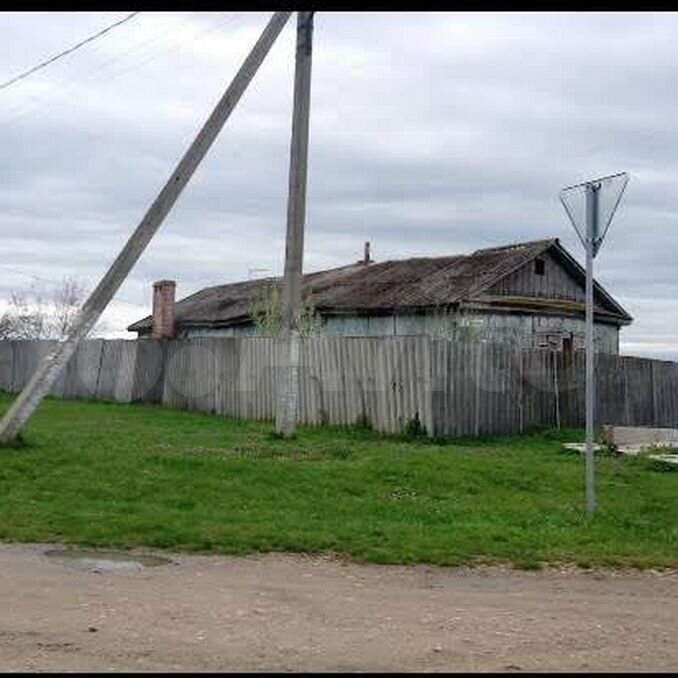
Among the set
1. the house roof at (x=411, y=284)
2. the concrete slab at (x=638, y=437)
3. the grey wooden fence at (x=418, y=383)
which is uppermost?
the house roof at (x=411, y=284)

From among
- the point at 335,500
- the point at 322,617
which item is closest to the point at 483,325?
the point at 335,500

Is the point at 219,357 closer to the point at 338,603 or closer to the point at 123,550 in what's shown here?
the point at 123,550

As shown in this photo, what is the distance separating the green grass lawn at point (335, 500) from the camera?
8.81m

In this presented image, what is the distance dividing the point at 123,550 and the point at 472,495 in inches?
178

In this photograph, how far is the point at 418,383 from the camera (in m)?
Answer: 19.2

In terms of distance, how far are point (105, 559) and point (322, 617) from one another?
2479 millimetres

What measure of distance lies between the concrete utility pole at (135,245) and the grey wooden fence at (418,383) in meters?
6.44

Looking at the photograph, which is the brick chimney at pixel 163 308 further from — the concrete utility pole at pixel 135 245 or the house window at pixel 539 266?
the concrete utility pole at pixel 135 245

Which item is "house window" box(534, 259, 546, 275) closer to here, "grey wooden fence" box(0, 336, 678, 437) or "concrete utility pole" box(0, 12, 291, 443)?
"grey wooden fence" box(0, 336, 678, 437)

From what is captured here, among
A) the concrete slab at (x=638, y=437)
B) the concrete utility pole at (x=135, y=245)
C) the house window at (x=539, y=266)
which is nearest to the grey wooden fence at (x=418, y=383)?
the concrete slab at (x=638, y=437)

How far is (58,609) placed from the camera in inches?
255

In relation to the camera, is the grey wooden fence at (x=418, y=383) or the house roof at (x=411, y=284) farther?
the house roof at (x=411, y=284)

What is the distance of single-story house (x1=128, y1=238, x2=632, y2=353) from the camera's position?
29922 mm
